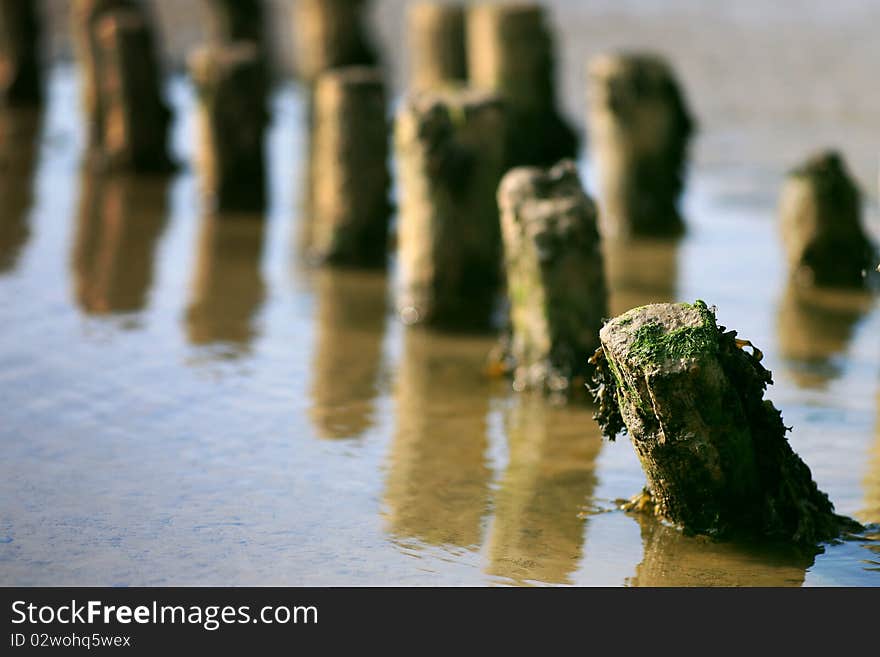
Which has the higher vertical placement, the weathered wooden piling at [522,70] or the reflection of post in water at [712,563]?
the weathered wooden piling at [522,70]

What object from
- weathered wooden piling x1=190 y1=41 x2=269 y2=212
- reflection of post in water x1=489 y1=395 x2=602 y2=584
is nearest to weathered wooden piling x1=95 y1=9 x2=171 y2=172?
weathered wooden piling x1=190 y1=41 x2=269 y2=212

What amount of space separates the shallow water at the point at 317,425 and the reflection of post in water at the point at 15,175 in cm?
6

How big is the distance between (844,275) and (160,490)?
5.38 metres

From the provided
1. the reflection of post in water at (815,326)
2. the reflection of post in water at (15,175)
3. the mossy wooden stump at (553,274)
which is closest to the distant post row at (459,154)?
the mossy wooden stump at (553,274)

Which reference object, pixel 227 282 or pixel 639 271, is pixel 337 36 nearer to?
pixel 227 282

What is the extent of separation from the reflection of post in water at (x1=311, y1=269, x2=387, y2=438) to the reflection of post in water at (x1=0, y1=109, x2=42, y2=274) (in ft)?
7.23

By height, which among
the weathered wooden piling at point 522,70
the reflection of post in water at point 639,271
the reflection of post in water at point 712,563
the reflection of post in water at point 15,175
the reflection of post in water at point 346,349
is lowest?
the reflection of post in water at point 712,563

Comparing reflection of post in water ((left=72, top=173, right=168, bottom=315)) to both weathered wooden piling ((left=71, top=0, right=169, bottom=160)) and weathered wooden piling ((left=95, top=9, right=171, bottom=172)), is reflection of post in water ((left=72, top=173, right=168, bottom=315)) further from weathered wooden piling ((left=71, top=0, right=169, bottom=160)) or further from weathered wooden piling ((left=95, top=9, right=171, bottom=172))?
weathered wooden piling ((left=71, top=0, right=169, bottom=160))

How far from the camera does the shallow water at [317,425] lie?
536 centimetres

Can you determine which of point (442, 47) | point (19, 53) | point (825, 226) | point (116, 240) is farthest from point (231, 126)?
point (19, 53)

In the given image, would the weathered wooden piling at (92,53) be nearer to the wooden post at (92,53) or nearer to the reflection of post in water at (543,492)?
the wooden post at (92,53)

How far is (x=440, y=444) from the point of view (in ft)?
22.1

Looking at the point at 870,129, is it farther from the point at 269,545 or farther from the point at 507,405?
the point at 269,545

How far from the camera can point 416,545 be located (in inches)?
217
